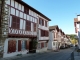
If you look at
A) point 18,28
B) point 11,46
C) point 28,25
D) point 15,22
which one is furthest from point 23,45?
point 15,22

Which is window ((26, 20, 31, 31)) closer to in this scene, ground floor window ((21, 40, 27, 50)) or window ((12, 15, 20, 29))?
ground floor window ((21, 40, 27, 50))

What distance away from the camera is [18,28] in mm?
21391

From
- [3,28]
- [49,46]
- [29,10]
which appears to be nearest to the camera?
[3,28]

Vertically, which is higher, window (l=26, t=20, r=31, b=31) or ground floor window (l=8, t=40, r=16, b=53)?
window (l=26, t=20, r=31, b=31)

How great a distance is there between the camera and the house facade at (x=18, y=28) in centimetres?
1858

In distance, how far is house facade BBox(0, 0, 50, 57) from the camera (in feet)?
61.0

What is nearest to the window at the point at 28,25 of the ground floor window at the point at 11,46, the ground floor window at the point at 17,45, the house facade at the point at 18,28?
the house facade at the point at 18,28

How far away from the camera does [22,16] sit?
75.3 feet

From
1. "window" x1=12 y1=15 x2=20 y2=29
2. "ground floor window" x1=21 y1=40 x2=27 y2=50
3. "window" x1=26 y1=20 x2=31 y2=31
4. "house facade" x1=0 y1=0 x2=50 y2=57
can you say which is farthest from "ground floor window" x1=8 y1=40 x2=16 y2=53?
"window" x1=26 y1=20 x2=31 y2=31

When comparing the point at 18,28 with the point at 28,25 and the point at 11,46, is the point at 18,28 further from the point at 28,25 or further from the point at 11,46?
the point at 28,25

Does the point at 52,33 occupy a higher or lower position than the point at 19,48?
higher

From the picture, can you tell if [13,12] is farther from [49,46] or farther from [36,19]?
[49,46]

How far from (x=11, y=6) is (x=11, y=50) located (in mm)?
7232

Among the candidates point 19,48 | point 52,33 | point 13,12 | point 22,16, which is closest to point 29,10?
point 22,16
